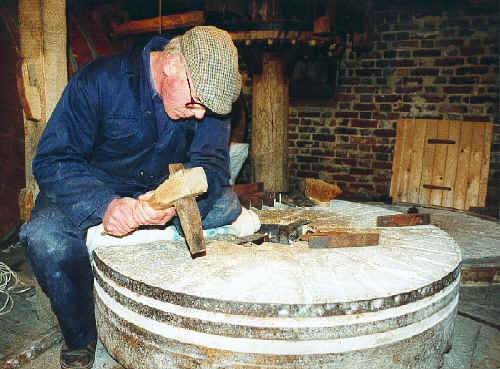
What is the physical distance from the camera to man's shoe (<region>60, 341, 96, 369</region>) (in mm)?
1967

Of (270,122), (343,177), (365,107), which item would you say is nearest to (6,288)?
(270,122)

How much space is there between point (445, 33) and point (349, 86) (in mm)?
1273

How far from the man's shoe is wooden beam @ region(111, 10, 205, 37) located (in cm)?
353

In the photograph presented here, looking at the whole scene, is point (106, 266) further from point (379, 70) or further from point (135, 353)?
point (379, 70)

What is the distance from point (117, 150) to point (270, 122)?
241 cm

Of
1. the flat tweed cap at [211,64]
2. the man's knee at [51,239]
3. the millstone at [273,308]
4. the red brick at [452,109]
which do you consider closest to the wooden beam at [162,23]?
the flat tweed cap at [211,64]

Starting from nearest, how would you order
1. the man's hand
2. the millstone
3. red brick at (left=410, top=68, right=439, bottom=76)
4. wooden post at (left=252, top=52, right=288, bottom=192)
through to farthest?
1. the millstone
2. the man's hand
3. wooden post at (left=252, top=52, right=288, bottom=192)
4. red brick at (left=410, top=68, right=439, bottom=76)

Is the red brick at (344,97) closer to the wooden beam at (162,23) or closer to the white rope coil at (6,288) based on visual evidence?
the wooden beam at (162,23)

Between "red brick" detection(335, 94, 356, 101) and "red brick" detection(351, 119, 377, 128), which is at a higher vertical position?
"red brick" detection(335, 94, 356, 101)

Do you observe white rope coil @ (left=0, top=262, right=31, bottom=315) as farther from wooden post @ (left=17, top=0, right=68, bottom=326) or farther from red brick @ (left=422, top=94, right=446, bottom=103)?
red brick @ (left=422, top=94, right=446, bottom=103)

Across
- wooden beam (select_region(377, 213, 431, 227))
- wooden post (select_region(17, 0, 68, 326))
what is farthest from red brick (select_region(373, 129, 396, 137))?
wooden post (select_region(17, 0, 68, 326))

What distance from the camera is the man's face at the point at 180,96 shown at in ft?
6.10

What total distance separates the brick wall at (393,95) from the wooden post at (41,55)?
3962 millimetres

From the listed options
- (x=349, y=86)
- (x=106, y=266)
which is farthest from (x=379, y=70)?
(x=106, y=266)
